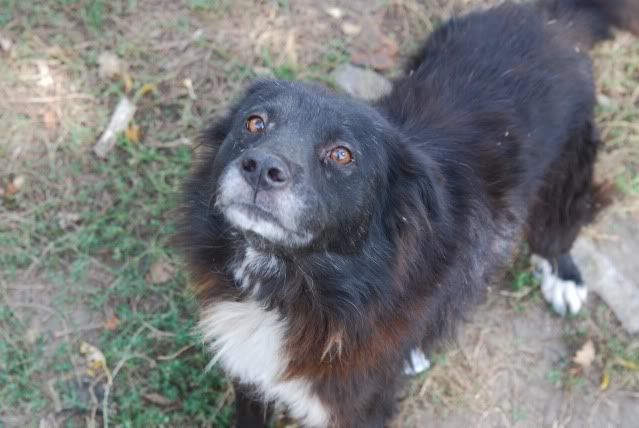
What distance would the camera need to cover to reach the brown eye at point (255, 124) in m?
2.54

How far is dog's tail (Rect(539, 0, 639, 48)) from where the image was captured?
356cm

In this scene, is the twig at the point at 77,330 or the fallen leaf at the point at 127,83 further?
the fallen leaf at the point at 127,83

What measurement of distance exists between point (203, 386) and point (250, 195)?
1.76 m

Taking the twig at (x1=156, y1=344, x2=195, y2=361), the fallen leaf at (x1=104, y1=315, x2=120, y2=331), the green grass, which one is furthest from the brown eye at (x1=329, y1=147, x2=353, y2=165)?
the fallen leaf at (x1=104, y1=315, x2=120, y2=331)

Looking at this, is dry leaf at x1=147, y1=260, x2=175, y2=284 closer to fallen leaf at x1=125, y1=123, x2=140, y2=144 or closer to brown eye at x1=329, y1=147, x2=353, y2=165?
fallen leaf at x1=125, y1=123, x2=140, y2=144

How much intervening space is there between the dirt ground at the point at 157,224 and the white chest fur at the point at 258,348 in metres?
0.81

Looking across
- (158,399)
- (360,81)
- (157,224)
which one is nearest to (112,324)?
(158,399)

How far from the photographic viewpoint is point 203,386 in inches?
142

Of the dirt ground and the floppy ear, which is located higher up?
the floppy ear

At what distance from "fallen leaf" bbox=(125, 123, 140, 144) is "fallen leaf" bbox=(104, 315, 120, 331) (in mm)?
1263

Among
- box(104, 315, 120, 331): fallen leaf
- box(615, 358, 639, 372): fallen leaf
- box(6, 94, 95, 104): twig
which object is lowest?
box(104, 315, 120, 331): fallen leaf

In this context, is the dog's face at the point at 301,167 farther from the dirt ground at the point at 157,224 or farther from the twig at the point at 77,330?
the twig at the point at 77,330

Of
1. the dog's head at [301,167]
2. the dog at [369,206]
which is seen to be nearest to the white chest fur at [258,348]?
the dog at [369,206]

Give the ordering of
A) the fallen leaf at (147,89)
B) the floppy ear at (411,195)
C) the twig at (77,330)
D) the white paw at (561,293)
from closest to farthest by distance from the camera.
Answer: the floppy ear at (411,195)
the twig at (77,330)
the white paw at (561,293)
the fallen leaf at (147,89)
